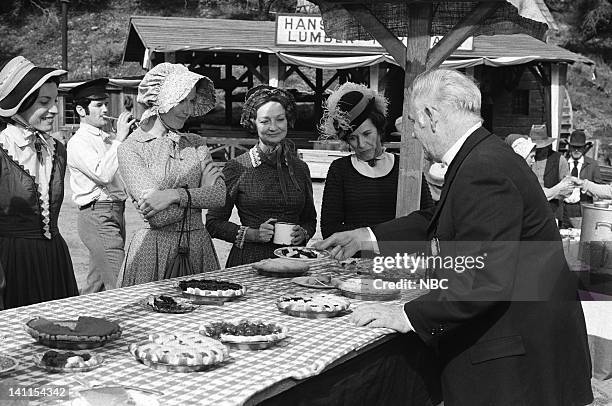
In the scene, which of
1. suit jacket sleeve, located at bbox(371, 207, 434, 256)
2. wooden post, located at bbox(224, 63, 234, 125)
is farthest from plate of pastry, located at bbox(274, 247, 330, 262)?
wooden post, located at bbox(224, 63, 234, 125)

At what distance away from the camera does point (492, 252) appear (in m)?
2.21

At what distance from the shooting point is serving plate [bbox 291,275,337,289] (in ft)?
10.4

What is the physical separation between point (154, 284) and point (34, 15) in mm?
40660

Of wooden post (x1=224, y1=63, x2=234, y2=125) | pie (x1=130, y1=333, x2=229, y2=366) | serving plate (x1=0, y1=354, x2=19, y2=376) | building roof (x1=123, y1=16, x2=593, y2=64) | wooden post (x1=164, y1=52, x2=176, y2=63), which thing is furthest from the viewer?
wooden post (x1=224, y1=63, x2=234, y2=125)

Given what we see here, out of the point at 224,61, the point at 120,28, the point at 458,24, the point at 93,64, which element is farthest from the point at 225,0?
the point at 458,24

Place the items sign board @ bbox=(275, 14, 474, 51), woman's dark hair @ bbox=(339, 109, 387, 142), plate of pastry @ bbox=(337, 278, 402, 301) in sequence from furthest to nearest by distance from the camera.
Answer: sign board @ bbox=(275, 14, 474, 51) < woman's dark hair @ bbox=(339, 109, 387, 142) < plate of pastry @ bbox=(337, 278, 402, 301)

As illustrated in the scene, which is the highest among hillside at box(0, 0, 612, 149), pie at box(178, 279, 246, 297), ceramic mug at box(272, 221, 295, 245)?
hillside at box(0, 0, 612, 149)

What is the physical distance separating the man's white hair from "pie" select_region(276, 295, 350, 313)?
816 mm

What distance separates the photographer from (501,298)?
2.26 metres

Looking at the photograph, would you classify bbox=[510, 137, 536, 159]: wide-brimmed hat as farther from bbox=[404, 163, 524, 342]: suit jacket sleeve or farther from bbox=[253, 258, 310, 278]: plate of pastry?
bbox=[404, 163, 524, 342]: suit jacket sleeve

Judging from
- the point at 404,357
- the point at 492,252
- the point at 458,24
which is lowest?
the point at 404,357

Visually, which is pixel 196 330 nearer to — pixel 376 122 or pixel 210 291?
pixel 210 291

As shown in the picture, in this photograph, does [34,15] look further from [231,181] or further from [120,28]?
[231,181]

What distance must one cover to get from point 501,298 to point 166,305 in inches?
44.7
